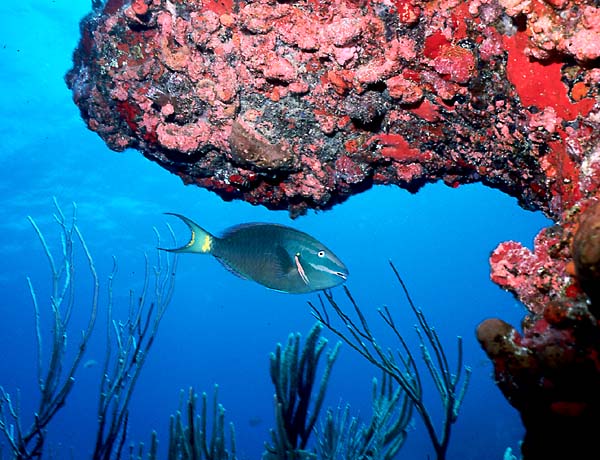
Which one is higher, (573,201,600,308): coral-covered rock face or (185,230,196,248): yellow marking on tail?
(185,230,196,248): yellow marking on tail

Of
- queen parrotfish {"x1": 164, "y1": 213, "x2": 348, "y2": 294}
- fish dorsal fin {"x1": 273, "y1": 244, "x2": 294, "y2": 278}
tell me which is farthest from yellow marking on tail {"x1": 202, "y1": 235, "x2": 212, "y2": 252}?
fish dorsal fin {"x1": 273, "y1": 244, "x2": 294, "y2": 278}

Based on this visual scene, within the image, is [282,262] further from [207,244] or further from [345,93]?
[345,93]

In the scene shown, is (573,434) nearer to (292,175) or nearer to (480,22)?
(480,22)

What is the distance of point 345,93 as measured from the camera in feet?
8.67

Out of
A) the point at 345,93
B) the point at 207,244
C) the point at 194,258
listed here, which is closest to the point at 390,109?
the point at 345,93

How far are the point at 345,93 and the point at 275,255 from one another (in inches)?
46.5

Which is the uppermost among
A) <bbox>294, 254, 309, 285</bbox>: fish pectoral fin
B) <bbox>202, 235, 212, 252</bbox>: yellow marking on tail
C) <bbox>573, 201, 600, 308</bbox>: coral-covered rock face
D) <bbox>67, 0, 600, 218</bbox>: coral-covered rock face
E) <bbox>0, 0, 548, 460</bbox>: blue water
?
<bbox>0, 0, 548, 460</bbox>: blue water

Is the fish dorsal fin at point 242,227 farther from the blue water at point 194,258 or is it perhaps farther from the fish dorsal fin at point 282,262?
the blue water at point 194,258

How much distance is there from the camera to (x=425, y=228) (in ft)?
163

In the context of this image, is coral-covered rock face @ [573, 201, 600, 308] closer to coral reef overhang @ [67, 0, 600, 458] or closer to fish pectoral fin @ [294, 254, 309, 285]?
coral reef overhang @ [67, 0, 600, 458]

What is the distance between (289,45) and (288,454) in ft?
11.1

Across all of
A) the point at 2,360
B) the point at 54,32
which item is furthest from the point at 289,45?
the point at 2,360

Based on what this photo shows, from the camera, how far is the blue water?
14.5 metres

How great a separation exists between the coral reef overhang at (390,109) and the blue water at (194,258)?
1.44 ft
